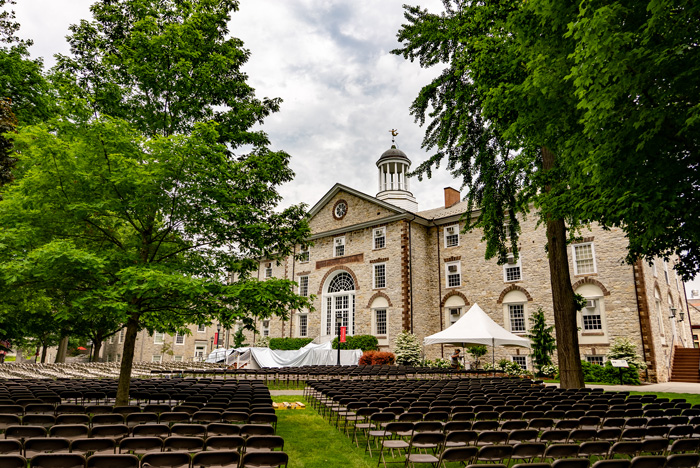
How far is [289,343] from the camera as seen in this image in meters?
33.5

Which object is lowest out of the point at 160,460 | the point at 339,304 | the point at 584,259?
the point at 160,460

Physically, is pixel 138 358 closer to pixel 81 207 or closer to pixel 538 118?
pixel 81 207

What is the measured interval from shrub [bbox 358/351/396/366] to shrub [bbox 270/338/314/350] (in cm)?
683

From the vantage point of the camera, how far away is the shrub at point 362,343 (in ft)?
94.4

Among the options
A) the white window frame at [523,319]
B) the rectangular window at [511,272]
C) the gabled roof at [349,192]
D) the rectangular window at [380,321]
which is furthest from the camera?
the gabled roof at [349,192]

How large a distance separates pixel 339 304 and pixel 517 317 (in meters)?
12.9

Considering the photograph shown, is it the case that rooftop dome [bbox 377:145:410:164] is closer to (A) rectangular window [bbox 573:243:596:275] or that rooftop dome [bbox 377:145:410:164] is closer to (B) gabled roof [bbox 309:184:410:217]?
(B) gabled roof [bbox 309:184:410:217]

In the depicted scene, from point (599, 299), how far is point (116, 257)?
2269 centimetres

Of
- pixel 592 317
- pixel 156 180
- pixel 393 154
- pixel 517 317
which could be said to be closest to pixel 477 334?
pixel 517 317

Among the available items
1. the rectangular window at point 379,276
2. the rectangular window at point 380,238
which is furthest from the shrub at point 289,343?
the rectangular window at point 380,238

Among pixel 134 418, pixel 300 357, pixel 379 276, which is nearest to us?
pixel 134 418

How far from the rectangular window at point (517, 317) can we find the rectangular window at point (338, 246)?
1287 centimetres

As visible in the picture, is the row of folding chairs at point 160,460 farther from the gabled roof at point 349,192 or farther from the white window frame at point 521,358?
the gabled roof at point 349,192

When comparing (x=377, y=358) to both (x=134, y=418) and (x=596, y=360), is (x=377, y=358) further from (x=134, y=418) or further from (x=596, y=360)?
(x=134, y=418)
